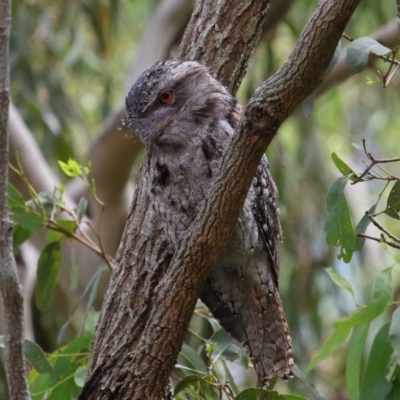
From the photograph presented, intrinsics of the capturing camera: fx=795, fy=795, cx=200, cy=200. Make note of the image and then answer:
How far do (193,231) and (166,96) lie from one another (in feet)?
1.96

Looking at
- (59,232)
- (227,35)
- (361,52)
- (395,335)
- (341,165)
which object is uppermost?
(227,35)

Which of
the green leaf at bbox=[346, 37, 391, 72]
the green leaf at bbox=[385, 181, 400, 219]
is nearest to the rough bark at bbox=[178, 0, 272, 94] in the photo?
the green leaf at bbox=[346, 37, 391, 72]

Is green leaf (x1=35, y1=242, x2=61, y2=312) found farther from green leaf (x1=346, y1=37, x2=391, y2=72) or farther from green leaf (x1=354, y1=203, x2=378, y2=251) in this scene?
green leaf (x1=346, y1=37, x2=391, y2=72)

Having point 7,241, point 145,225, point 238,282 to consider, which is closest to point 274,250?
point 238,282

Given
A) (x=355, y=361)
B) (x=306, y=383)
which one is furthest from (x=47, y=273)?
(x=355, y=361)

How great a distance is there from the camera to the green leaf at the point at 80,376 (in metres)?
2.66

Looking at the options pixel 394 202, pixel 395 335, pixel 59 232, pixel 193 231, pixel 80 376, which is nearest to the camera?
pixel 193 231

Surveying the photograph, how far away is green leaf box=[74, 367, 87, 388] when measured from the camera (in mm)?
2664

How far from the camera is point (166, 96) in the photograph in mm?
2385

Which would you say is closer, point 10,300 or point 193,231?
point 193,231

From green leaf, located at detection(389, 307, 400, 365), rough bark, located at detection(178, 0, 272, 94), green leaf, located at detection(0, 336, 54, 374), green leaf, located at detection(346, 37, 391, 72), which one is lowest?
green leaf, located at detection(0, 336, 54, 374)

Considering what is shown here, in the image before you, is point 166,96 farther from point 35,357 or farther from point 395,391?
point 395,391

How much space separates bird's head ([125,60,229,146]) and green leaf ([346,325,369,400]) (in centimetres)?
93

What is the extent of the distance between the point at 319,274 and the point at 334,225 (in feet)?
9.83
